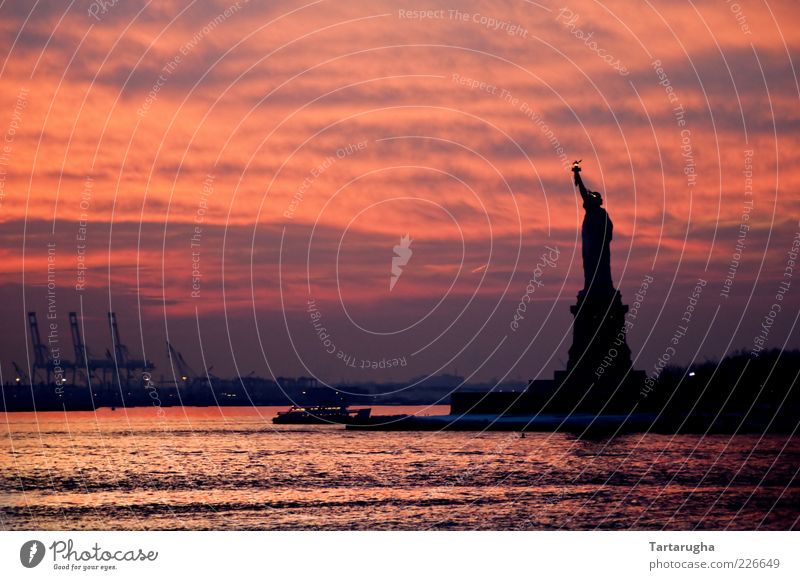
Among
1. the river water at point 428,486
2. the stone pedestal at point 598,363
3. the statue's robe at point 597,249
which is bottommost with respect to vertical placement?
the river water at point 428,486

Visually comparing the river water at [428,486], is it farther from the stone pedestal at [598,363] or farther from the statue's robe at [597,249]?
the statue's robe at [597,249]

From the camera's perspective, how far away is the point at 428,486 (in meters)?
81.1

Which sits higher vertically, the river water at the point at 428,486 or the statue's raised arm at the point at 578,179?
the statue's raised arm at the point at 578,179

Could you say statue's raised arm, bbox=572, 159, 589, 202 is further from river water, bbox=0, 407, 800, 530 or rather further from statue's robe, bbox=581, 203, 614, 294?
river water, bbox=0, 407, 800, 530

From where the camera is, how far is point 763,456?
10294cm

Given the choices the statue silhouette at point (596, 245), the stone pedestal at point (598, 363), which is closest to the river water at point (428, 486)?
the stone pedestal at point (598, 363)

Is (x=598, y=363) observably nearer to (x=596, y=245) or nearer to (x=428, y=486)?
(x=596, y=245)

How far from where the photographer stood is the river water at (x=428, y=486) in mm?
63000

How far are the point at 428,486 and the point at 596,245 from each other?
48.7 m

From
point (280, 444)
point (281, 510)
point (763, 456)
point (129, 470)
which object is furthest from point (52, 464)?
point (763, 456)

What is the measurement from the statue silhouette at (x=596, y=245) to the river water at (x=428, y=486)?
15998 mm

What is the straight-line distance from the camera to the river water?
63000mm
